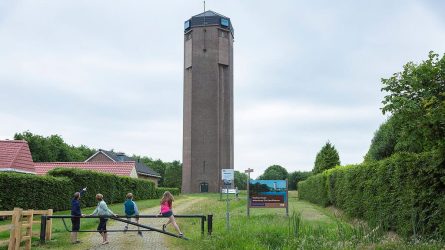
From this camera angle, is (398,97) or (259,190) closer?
(398,97)

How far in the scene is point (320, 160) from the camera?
51.4 metres

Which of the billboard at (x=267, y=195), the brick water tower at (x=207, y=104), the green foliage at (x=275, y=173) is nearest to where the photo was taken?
the billboard at (x=267, y=195)

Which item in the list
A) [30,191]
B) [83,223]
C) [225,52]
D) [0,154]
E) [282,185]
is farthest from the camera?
[225,52]

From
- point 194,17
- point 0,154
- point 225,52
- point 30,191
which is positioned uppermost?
point 194,17

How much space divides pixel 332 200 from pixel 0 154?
20096 mm

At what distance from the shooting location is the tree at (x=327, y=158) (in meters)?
50.4

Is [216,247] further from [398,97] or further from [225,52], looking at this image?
[225,52]

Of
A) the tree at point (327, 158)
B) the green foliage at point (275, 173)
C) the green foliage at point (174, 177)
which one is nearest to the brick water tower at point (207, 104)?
the green foliage at point (174, 177)

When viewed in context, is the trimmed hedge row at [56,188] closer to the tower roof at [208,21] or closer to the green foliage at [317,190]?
the green foliage at [317,190]

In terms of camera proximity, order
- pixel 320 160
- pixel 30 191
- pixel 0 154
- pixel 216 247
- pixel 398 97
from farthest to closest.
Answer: pixel 320 160
pixel 0 154
pixel 30 191
pixel 398 97
pixel 216 247

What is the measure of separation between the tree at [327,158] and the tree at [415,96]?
34.5 m

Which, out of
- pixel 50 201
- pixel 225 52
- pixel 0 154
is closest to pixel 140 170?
pixel 225 52

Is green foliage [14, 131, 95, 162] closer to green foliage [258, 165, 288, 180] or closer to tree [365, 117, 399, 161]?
tree [365, 117, 399, 161]

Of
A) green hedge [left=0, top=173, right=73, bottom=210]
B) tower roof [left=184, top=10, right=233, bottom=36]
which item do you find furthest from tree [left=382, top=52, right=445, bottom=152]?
tower roof [left=184, top=10, right=233, bottom=36]
